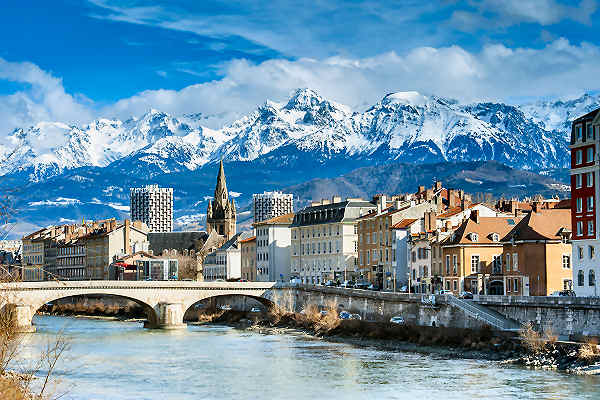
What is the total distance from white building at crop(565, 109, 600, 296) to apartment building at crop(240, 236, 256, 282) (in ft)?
295

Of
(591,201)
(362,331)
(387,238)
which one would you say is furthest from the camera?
(387,238)

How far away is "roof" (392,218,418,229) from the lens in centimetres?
10878

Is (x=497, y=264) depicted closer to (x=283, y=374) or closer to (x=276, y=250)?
(x=283, y=374)

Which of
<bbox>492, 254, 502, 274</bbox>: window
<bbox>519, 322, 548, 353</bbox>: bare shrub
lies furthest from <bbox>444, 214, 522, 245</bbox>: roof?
<bbox>519, 322, 548, 353</bbox>: bare shrub

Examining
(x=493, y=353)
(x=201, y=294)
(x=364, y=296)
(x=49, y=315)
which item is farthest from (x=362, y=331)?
(x=49, y=315)

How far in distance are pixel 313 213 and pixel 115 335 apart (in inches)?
1991

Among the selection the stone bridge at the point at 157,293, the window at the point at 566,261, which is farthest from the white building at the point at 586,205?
the stone bridge at the point at 157,293

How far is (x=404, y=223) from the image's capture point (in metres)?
110

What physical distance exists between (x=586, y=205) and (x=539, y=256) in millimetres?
9838

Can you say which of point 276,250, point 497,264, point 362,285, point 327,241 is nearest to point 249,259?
point 276,250

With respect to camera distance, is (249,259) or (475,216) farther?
(249,259)

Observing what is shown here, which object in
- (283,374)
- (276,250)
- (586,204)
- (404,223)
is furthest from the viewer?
(276,250)

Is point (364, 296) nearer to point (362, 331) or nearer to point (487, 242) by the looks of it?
point (362, 331)

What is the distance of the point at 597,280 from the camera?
7231 cm
